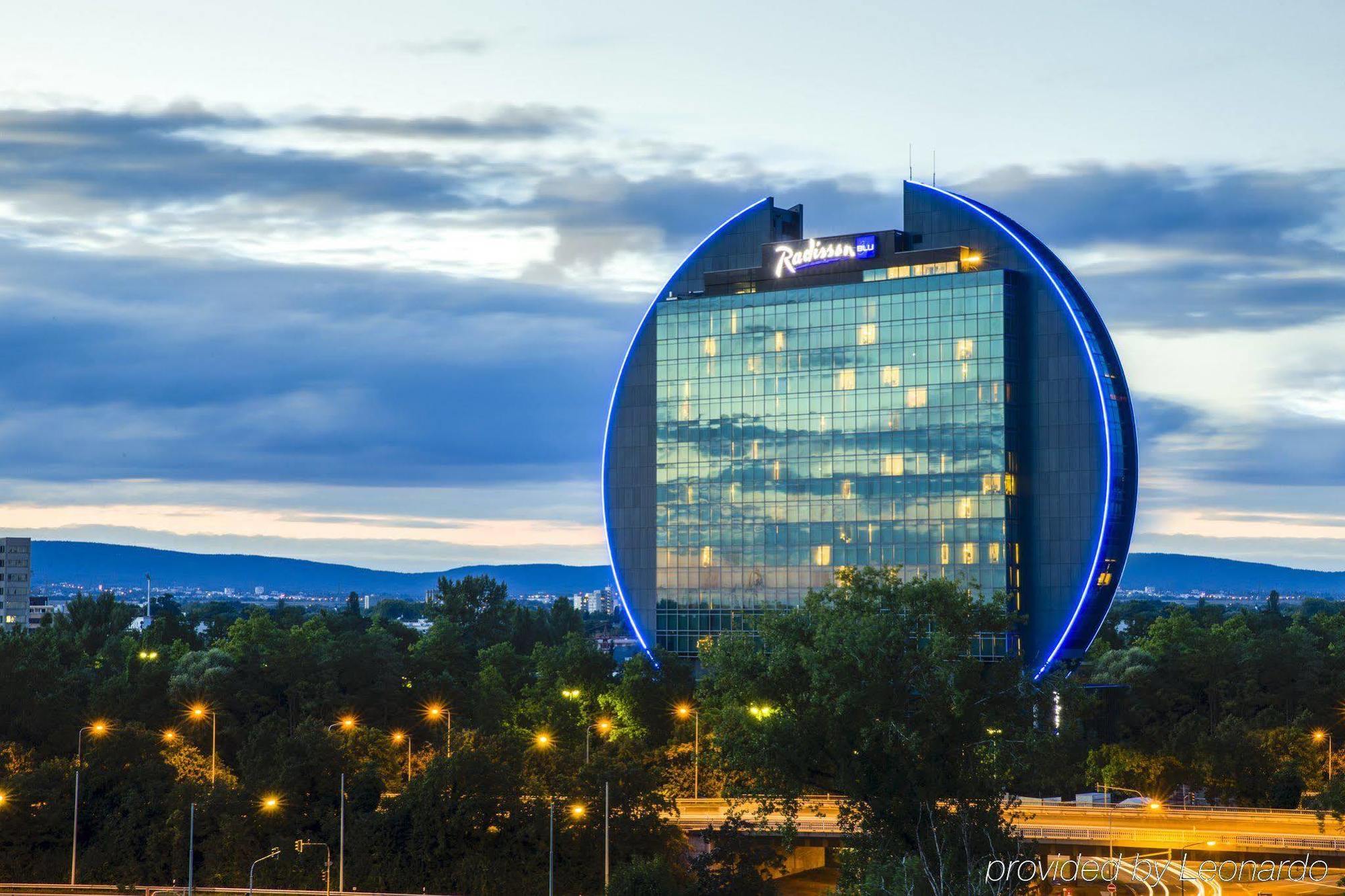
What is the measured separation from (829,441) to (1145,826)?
6254 centimetres

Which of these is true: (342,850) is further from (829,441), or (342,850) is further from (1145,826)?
(829,441)

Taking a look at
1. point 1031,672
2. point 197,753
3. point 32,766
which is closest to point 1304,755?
point 1031,672

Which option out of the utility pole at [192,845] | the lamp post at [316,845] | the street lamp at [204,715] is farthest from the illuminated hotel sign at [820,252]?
the utility pole at [192,845]

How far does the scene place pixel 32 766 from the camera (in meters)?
121

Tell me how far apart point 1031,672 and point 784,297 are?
41839 millimetres

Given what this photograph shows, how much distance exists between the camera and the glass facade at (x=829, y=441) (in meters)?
159

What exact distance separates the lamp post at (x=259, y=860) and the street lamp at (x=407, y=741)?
27.2 meters

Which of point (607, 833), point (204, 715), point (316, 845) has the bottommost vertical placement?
point (316, 845)

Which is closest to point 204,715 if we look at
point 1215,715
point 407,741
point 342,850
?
point 407,741

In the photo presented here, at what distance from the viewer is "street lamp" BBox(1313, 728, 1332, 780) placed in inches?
5605

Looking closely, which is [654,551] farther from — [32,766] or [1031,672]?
[32,766]

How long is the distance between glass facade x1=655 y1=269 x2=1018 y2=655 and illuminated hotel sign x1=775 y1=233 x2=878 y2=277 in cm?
225

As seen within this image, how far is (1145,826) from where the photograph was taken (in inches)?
4409

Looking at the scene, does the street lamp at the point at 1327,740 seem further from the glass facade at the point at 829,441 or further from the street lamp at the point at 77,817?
the street lamp at the point at 77,817
